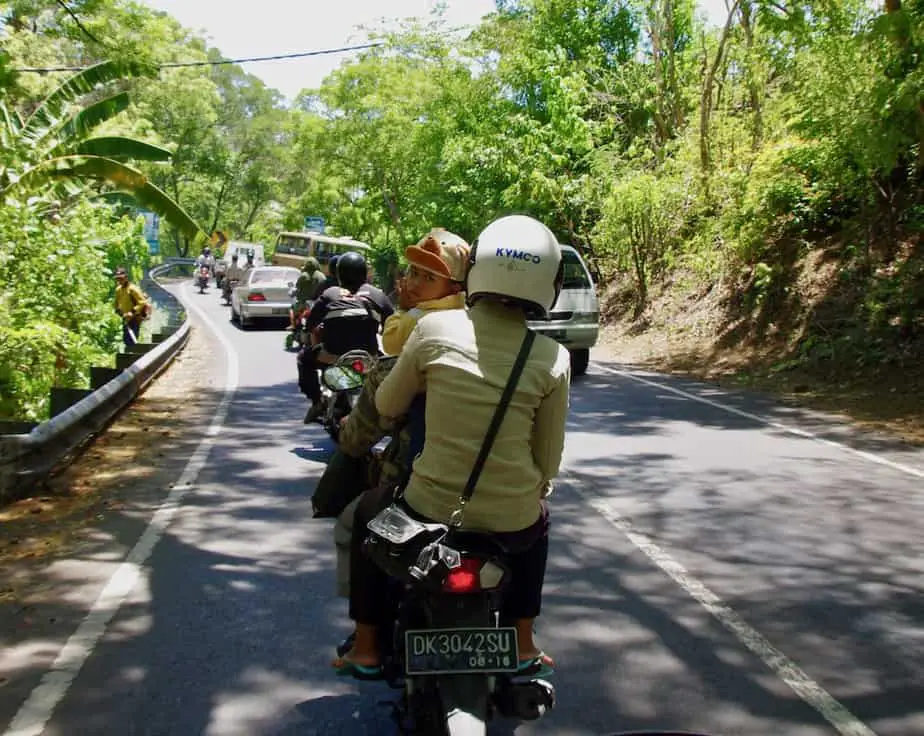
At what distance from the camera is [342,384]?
18.3 feet

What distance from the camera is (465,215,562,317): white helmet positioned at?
3430 mm

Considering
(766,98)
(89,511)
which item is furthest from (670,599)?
(766,98)

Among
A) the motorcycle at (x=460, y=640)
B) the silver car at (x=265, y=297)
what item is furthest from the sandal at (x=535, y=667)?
the silver car at (x=265, y=297)

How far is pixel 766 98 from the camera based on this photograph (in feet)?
79.5

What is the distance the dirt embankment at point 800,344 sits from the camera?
14320 millimetres

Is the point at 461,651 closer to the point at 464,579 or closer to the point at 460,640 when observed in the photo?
the point at 460,640

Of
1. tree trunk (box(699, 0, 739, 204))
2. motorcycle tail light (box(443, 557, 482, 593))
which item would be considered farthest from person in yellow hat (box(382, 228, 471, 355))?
tree trunk (box(699, 0, 739, 204))

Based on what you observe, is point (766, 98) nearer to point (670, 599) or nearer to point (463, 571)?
point (670, 599)

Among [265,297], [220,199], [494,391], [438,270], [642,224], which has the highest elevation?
[220,199]

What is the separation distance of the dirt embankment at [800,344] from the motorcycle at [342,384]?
623 centimetres

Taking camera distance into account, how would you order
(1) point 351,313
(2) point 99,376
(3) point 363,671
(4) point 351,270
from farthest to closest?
(2) point 99,376
(1) point 351,313
(4) point 351,270
(3) point 363,671

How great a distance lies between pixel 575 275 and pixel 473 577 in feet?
52.0

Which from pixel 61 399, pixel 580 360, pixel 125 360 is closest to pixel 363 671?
pixel 61 399

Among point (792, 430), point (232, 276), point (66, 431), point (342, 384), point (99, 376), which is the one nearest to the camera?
point (342, 384)
